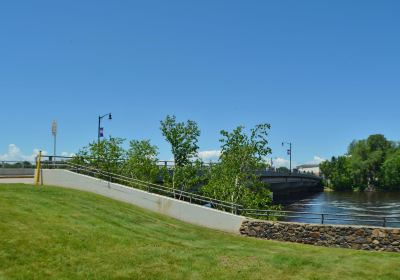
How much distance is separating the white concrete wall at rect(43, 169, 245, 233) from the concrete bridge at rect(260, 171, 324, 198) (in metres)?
39.4

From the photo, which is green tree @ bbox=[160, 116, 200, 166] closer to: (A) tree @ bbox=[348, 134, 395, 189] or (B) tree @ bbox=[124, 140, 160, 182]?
(B) tree @ bbox=[124, 140, 160, 182]

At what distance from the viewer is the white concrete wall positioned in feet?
79.9

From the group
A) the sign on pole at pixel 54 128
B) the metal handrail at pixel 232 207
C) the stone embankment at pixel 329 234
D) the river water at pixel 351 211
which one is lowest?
the river water at pixel 351 211

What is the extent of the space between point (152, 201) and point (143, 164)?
10711 mm

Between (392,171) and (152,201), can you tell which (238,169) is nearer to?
(152,201)

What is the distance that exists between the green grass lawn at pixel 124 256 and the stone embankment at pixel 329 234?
135 inches

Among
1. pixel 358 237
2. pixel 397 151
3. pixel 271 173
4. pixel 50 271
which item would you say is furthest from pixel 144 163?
pixel 397 151

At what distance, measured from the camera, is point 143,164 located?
37219 mm

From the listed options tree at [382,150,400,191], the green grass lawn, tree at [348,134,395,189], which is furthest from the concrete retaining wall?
tree at [348,134,395,189]

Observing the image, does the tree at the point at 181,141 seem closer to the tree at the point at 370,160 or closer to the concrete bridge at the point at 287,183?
the concrete bridge at the point at 287,183

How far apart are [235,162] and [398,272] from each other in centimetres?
1910

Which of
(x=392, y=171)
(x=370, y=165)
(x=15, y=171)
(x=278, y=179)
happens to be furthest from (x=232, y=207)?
(x=370, y=165)

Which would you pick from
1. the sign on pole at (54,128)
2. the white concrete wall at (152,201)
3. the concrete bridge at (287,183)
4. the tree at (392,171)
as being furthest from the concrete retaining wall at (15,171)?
the tree at (392,171)

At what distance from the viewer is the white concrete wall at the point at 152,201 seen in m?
24.3
